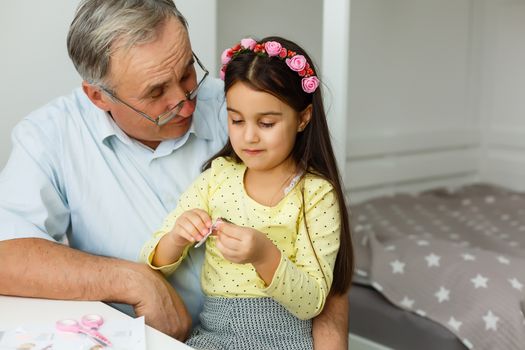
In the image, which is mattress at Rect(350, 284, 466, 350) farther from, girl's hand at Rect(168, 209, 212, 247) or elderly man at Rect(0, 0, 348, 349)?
girl's hand at Rect(168, 209, 212, 247)

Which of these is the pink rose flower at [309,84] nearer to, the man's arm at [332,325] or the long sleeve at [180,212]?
the long sleeve at [180,212]

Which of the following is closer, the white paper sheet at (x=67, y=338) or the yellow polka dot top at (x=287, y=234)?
the white paper sheet at (x=67, y=338)

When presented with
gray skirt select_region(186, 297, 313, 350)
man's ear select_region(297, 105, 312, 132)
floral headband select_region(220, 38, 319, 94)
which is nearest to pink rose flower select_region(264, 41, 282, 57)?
floral headband select_region(220, 38, 319, 94)

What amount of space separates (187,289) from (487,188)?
2125 mm

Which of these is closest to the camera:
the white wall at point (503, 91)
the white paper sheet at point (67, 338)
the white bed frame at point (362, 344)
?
the white paper sheet at point (67, 338)

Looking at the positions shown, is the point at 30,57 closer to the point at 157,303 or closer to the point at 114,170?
the point at 114,170

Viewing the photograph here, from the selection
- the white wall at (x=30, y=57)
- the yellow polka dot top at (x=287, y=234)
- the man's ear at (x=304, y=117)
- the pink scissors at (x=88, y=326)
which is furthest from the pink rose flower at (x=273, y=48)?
the white wall at (x=30, y=57)

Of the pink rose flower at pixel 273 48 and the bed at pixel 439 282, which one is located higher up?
the pink rose flower at pixel 273 48

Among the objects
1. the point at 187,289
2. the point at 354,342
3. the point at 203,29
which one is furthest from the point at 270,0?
the point at 187,289

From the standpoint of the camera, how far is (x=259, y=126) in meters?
1.47

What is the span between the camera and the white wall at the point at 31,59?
1941 mm

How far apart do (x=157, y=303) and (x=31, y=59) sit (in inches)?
31.5

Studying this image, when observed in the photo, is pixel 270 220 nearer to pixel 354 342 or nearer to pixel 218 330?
pixel 218 330

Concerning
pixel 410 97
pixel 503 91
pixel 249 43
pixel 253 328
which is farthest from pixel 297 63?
pixel 503 91
